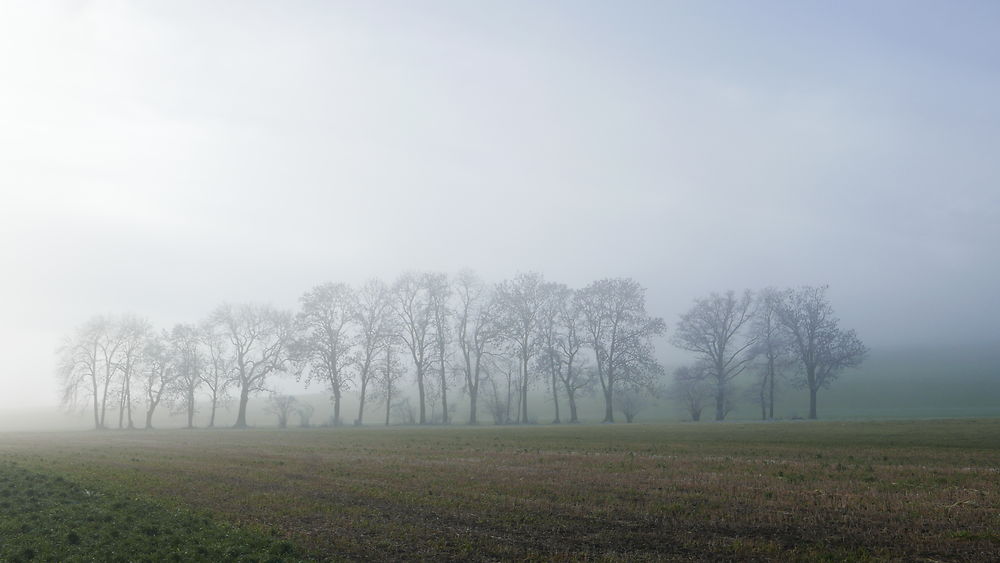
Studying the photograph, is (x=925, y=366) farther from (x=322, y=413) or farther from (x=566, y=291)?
(x=322, y=413)

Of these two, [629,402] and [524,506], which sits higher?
[524,506]

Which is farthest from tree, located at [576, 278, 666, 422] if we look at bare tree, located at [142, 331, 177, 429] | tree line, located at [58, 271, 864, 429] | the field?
bare tree, located at [142, 331, 177, 429]

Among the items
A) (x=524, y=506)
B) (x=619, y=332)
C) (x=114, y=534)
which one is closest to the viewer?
(x=114, y=534)

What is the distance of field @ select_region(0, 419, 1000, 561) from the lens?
39.0 feet

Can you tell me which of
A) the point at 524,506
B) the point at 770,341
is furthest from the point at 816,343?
the point at 524,506

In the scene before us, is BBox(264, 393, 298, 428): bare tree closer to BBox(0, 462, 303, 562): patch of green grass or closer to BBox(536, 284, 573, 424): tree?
BBox(536, 284, 573, 424): tree

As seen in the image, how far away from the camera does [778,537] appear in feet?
40.2

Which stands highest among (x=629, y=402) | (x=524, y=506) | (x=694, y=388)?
(x=524, y=506)

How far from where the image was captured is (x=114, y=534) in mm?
13328

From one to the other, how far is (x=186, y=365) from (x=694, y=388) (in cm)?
6281

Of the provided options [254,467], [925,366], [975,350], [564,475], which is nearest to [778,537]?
[564,475]

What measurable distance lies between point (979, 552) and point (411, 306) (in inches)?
2486

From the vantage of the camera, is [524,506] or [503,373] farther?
[503,373]

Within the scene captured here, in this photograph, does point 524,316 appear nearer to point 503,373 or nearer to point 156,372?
point 503,373
